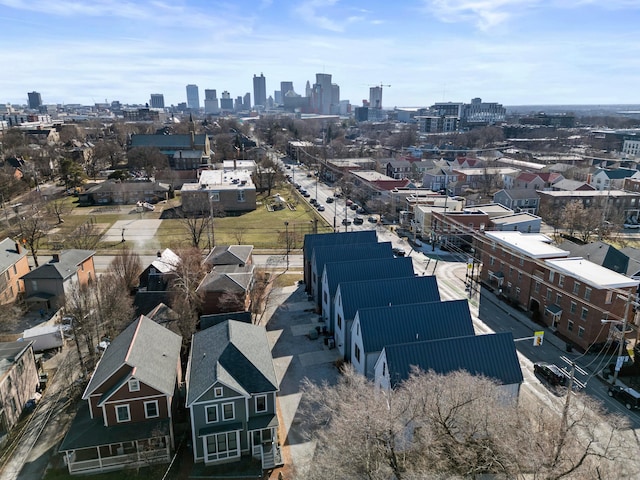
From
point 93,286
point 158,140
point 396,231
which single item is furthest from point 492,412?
point 158,140

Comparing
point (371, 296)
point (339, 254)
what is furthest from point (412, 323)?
point (339, 254)

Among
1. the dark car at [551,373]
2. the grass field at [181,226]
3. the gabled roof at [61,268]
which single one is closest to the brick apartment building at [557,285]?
the dark car at [551,373]

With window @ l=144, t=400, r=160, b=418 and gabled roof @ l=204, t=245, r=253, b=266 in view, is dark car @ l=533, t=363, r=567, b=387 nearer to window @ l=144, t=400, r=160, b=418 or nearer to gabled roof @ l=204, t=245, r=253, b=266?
window @ l=144, t=400, r=160, b=418

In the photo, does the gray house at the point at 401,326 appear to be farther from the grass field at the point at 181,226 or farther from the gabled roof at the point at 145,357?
the grass field at the point at 181,226

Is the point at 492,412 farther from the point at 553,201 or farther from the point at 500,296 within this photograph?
the point at 553,201

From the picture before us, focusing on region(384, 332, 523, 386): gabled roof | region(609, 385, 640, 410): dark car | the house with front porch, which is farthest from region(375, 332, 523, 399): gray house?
the house with front porch

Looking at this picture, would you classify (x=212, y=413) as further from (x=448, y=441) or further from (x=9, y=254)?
(x=9, y=254)
